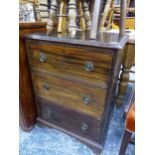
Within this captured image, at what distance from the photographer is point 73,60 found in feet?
2.66

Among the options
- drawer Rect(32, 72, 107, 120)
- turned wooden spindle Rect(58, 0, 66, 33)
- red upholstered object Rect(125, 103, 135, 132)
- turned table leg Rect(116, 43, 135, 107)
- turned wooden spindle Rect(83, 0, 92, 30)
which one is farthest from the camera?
turned table leg Rect(116, 43, 135, 107)

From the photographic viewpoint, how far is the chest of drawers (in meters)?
0.74

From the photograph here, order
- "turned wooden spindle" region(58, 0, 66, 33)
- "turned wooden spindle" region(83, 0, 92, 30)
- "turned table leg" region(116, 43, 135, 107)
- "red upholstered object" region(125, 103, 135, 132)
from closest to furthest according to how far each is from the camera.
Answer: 1. "red upholstered object" region(125, 103, 135, 132)
2. "turned wooden spindle" region(58, 0, 66, 33)
3. "turned wooden spindle" region(83, 0, 92, 30)
4. "turned table leg" region(116, 43, 135, 107)

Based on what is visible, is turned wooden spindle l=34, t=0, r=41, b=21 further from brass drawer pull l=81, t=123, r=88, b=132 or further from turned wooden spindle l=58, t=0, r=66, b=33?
brass drawer pull l=81, t=123, r=88, b=132

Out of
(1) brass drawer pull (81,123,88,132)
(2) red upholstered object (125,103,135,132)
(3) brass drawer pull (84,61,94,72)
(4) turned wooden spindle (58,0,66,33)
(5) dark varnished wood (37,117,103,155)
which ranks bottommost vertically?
(5) dark varnished wood (37,117,103,155)

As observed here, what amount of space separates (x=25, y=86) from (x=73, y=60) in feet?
1.52

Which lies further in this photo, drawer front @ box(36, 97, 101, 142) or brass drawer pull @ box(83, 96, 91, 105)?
drawer front @ box(36, 97, 101, 142)

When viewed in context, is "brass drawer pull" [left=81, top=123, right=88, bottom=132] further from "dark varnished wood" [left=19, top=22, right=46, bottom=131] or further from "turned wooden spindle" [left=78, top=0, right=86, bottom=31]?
"turned wooden spindle" [left=78, top=0, right=86, bottom=31]

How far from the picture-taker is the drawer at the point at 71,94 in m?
0.85

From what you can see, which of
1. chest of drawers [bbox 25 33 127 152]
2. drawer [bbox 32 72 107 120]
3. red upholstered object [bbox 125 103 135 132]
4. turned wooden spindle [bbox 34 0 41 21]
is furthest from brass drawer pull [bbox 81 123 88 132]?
turned wooden spindle [bbox 34 0 41 21]

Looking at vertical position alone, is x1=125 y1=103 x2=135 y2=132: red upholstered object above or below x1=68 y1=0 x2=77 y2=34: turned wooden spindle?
below
